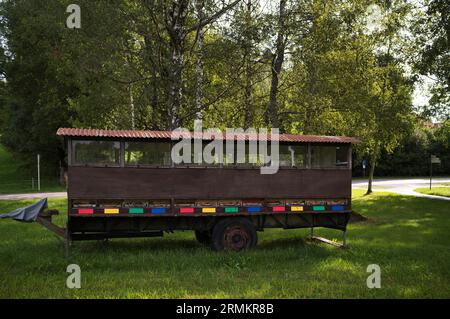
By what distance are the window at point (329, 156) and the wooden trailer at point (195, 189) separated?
0.03 m

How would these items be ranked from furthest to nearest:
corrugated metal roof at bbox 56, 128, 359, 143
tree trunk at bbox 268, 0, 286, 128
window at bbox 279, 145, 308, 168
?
tree trunk at bbox 268, 0, 286, 128
window at bbox 279, 145, 308, 168
corrugated metal roof at bbox 56, 128, 359, 143

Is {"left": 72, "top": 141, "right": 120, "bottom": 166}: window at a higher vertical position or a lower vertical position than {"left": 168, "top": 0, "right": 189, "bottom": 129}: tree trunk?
lower

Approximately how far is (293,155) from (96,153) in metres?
4.86

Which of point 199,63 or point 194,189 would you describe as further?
point 199,63

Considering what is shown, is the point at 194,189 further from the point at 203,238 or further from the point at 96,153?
the point at 96,153

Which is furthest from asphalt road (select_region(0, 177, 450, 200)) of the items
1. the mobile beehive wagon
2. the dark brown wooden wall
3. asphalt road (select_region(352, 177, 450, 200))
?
the dark brown wooden wall

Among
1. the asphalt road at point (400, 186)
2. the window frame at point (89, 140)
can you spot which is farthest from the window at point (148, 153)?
the asphalt road at point (400, 186)

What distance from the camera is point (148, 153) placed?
34.7ft

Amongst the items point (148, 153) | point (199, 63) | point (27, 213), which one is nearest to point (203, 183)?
point (148, 153)

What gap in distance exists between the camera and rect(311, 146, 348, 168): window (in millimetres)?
11648

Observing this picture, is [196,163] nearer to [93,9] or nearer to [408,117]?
[93,9]

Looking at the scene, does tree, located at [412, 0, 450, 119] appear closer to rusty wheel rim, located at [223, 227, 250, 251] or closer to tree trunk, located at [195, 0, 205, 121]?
tree trunk, located at [195, 0, 205, 121]

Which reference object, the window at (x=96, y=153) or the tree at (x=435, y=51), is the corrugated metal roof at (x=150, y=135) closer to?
the window at (x=96, y=153)

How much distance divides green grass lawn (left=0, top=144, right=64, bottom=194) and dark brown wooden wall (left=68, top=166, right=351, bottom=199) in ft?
81.4
